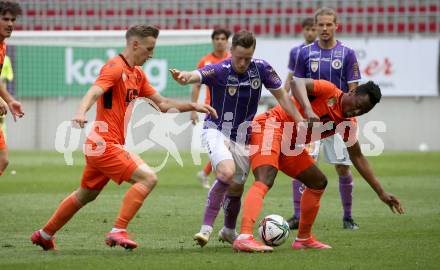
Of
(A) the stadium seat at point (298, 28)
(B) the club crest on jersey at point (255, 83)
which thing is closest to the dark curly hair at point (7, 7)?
(B) the club crest on jersey at point (255, 83)

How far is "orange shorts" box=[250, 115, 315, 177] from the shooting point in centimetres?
827

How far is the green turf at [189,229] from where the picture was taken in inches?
295

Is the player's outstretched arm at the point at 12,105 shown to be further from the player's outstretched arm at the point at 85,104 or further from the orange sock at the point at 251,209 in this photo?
the orange sock at the point at 251,209

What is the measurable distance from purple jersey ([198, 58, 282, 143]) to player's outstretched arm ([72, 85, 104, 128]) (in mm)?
1120

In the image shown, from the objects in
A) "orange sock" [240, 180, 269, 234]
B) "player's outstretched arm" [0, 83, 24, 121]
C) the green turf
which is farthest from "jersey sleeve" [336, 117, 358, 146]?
"player's outstretched arm" [0, 83, 24, 121]

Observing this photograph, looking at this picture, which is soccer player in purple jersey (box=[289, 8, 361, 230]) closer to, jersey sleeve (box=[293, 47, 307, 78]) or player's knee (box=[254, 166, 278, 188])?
jersey sleeve (box=[293, 47, 307, 78])

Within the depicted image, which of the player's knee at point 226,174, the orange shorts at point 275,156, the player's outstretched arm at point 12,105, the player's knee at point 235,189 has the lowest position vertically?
the player's knee at point 235,189

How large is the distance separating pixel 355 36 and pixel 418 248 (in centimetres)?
1832

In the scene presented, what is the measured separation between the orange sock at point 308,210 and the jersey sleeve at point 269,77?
3.40ft

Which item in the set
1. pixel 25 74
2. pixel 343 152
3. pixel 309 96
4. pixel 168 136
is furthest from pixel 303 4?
pixel 309 96

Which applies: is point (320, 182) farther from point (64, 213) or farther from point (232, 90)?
point (64, 213)

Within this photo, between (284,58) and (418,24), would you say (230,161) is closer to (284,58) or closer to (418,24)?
(284,58)

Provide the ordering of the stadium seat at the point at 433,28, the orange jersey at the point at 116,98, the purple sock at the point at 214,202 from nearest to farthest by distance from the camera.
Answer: the orange jersey at the point at 116,98, the purple sock at the point at 214,202, the stadium seat at the point at 433,28

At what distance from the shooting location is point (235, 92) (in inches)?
337
